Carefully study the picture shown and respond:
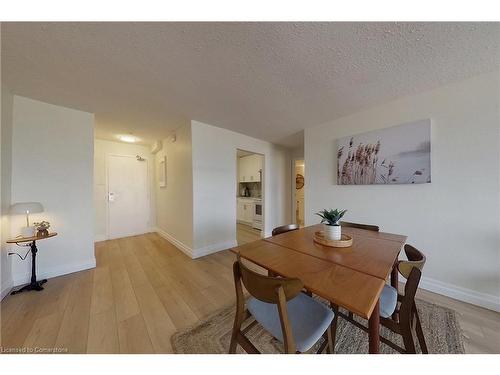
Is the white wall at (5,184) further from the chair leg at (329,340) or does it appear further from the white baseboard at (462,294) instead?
the white baseboard at (462,294)

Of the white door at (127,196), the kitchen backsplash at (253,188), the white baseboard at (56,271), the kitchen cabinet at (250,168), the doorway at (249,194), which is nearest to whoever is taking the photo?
the white baseboard at (56,271)

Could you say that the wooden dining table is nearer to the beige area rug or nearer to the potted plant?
the potted plant

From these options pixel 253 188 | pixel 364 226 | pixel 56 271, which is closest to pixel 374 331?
pixel 364 226

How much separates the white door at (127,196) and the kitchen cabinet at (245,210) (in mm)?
2587

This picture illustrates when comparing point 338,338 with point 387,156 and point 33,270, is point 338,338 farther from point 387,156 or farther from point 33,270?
point 33,270

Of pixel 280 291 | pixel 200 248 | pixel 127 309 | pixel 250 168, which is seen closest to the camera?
pixel 280 291

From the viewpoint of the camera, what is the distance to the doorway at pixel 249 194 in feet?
15.6

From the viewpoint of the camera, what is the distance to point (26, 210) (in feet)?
5.90

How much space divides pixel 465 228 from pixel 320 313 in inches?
75.7

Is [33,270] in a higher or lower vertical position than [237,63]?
lower

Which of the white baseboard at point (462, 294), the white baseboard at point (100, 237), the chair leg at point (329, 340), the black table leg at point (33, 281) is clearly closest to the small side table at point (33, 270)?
the black table leg at point (33, 281)

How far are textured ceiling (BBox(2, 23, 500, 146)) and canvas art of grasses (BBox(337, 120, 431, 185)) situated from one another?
16.7 inches

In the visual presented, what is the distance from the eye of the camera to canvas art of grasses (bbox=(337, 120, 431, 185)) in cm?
188

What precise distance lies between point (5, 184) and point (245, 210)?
14.3ft
